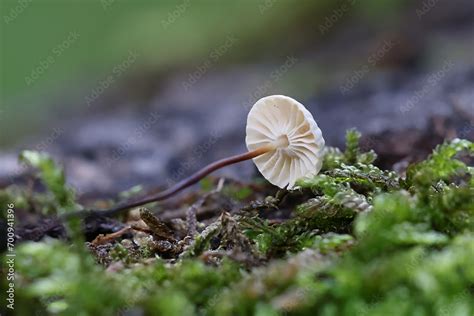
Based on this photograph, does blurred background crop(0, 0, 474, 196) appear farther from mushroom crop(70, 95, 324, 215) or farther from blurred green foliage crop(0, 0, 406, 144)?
mushroom crop(70, 95, 324, 215)

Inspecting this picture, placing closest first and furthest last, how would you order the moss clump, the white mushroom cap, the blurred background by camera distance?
1. the moss clump
2. the white mushroom cap
3. the blurred background

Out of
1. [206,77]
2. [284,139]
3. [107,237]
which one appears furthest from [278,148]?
[206,77]

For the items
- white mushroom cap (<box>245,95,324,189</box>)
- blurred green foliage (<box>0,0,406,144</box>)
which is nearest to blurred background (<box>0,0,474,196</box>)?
blurred green foliage (<box>0,0,406,144</box>)

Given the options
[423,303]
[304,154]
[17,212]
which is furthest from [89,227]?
[423,303]

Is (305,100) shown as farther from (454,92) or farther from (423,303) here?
(423,303)

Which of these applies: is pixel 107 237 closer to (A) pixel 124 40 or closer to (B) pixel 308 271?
(B) pixel 308 271

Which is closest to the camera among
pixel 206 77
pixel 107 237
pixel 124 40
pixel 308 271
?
pixel 308 271

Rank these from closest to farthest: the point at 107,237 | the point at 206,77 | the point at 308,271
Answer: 1. the point at 308,271
2. the point at 107,237
3. the point at 206,77
